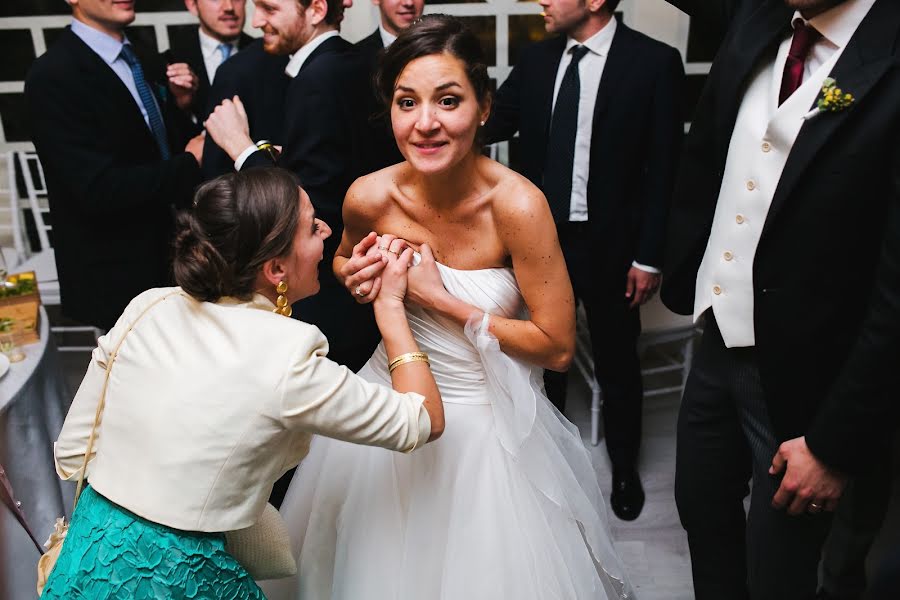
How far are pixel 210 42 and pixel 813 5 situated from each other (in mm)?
2473

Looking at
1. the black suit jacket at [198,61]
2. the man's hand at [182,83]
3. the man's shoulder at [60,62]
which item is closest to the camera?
the man's shoulder at [60,62]

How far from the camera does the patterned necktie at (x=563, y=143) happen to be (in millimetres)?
2537

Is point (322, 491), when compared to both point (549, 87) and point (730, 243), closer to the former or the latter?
point (730, 243)

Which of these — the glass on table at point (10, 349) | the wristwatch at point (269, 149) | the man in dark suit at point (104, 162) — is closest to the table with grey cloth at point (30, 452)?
the glass on table at point (10, 349)

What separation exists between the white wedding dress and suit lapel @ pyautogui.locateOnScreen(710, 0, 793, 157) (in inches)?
21.7

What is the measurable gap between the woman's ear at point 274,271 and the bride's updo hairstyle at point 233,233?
0.05ft

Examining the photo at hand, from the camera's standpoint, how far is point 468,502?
162 centimetres

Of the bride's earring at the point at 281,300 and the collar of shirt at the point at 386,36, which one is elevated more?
the collar of shirt at the point at 386,36

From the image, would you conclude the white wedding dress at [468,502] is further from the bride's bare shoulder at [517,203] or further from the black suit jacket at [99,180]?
the black suit jacket at [99,180]

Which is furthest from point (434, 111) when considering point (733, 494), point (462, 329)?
point (733, 494)

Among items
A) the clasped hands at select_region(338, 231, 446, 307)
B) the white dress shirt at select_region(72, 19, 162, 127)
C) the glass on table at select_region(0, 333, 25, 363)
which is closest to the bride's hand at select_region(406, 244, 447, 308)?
the clasped hands at select_region(338, 231, 446, 307)

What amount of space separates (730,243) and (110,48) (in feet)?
6.65

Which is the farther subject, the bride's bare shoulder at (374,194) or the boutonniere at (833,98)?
the bride's bare shoulder at (374,194)

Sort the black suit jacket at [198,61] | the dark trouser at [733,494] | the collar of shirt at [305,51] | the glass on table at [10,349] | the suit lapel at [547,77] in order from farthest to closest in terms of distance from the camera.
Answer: the black suit jacket at [198,61], the suit lapel at [547,77], the collar of shirt at [305,51], the glass on table at [10,349], the dark trouser at [733,494]
